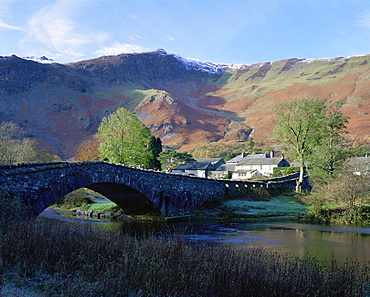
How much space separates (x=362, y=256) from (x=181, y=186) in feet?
59.4

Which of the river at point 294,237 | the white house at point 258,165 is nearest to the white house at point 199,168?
the white house at point 258,165

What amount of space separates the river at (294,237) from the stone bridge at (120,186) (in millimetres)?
3369

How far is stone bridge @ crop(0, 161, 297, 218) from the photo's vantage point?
17.3 metres

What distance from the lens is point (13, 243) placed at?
9281 millimetres

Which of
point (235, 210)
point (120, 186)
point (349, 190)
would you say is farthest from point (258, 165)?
point (120, 186)

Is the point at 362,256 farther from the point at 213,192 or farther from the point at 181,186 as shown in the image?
the point at 213,192

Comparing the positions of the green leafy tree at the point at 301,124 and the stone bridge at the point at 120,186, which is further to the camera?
the green leafy tree at the point at 301,124

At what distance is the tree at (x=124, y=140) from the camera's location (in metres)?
43.6

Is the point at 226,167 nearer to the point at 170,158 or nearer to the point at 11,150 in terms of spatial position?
the point at 170,158

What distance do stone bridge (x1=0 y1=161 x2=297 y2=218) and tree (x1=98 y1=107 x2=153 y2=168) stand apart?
12.1 metres

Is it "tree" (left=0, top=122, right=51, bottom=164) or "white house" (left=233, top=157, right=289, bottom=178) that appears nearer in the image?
"tree" (left=0, top=122, right=51, bottom=164)

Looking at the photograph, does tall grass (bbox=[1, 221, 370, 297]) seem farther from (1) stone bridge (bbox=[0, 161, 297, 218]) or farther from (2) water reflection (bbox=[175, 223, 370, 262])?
(1) stone bridge (bbox=[0, 161, 297, 218])

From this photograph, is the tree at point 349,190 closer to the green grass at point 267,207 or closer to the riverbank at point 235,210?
the riverbank at point 235,210

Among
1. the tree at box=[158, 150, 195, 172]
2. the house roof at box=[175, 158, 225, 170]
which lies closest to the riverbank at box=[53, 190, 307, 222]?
the tree at box=[158, 150, 195, 172]
